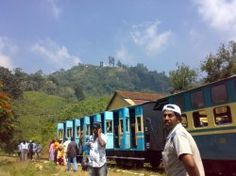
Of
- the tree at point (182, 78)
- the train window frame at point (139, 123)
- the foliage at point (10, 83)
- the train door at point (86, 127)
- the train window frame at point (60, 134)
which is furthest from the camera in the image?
the foliage at point (10, 83)

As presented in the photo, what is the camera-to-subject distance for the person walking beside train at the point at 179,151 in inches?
184

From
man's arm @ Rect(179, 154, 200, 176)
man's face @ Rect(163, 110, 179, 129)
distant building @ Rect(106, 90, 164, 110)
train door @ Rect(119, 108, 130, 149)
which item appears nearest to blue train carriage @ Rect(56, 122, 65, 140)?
train door @ Rect(119, 108, 130, 149)

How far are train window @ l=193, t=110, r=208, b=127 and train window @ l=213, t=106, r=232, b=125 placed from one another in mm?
739

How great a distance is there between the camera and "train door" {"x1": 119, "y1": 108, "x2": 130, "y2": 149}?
967 inches

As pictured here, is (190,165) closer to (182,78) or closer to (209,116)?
(209,116)

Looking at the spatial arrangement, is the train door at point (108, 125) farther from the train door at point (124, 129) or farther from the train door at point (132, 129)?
the train door at point (132, 129)

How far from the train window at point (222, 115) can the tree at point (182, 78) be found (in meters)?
37.9

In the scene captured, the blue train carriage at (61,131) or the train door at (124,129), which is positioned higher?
the blue train carriage at (61,131)

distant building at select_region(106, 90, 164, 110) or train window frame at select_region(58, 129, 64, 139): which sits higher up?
distant building at select_region(106, 90, 164, 110)

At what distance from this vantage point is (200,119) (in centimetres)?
1638

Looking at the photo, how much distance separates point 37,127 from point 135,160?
143 ft

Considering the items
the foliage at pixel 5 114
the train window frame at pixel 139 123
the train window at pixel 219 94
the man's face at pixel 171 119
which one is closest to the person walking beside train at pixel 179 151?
the man's face at pixel 171 119

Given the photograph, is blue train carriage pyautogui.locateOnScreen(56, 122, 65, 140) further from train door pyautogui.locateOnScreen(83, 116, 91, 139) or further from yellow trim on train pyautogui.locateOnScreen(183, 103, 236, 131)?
yellow trim on train pyautogui.locateOnScreen(183, 103, 236, 131)

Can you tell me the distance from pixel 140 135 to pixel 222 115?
Result: 8.60 meters
